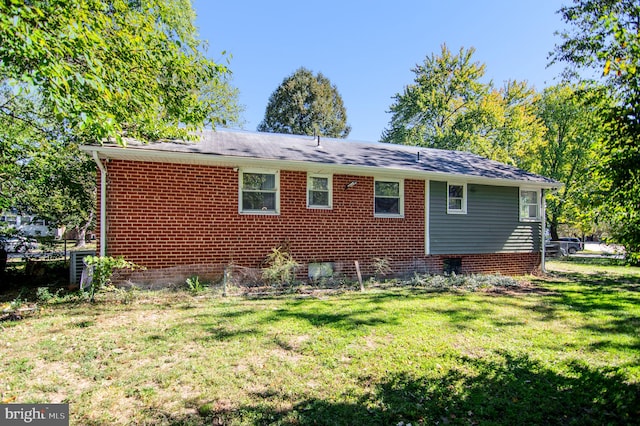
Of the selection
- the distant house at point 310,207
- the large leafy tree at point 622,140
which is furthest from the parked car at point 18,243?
the large leafy tree at point 622,140

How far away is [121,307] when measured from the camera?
20.3 feet

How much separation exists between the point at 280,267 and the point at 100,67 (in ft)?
17.7

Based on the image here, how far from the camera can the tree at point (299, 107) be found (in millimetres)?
32938

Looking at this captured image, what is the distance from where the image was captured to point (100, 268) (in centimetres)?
677

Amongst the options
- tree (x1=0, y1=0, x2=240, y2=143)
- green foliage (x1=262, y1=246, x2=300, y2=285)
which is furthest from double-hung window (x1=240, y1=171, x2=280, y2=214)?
tree (x1=0, y1=0, x2=240, y2=143)

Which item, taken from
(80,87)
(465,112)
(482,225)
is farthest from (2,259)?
(465,112)

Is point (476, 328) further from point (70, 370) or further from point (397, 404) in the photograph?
point (70, 370)

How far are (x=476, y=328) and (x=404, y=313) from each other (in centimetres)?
124

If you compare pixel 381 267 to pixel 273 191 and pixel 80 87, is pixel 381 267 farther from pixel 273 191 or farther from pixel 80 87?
pixel 80 87

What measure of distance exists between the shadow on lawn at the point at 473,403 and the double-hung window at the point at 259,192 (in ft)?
19.7

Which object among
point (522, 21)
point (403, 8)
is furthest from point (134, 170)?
point (522, 21)

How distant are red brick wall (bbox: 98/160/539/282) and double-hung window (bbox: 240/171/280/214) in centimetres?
18

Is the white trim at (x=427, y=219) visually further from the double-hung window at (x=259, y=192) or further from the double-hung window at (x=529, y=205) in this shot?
the double-hung window at (x=259, y=192)

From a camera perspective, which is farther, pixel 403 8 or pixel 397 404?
pixel 403 8
